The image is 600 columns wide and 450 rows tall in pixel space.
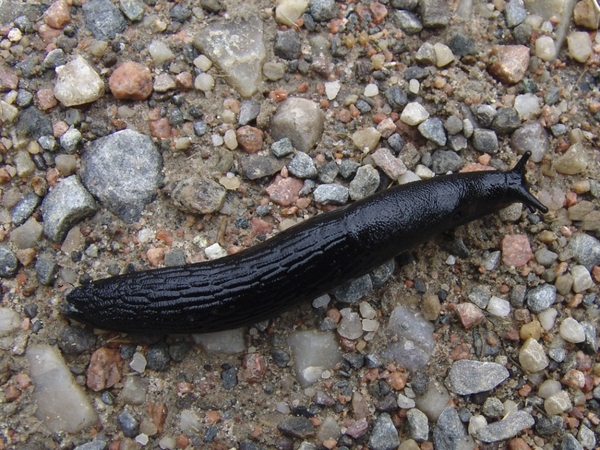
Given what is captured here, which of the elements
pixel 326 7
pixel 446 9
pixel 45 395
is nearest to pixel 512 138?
pixel 446 9

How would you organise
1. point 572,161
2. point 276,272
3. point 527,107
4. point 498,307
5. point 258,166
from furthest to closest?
point 527,107, point 572,161, point 258,166, point 498,307, point 276,272

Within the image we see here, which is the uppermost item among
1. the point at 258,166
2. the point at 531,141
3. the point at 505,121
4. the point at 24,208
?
the point at 505,121

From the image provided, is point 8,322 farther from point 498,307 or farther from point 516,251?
point 516,251

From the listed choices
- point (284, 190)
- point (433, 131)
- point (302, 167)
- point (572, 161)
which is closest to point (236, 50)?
point (302, 167)

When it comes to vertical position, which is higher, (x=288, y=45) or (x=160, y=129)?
(x=288, y=45)

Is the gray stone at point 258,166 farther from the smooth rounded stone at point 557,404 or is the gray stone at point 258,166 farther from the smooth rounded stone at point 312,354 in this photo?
the smooth rounded stone at point 557,404

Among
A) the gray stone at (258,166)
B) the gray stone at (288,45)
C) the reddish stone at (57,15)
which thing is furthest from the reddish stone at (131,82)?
the gray stone at (288,45)
